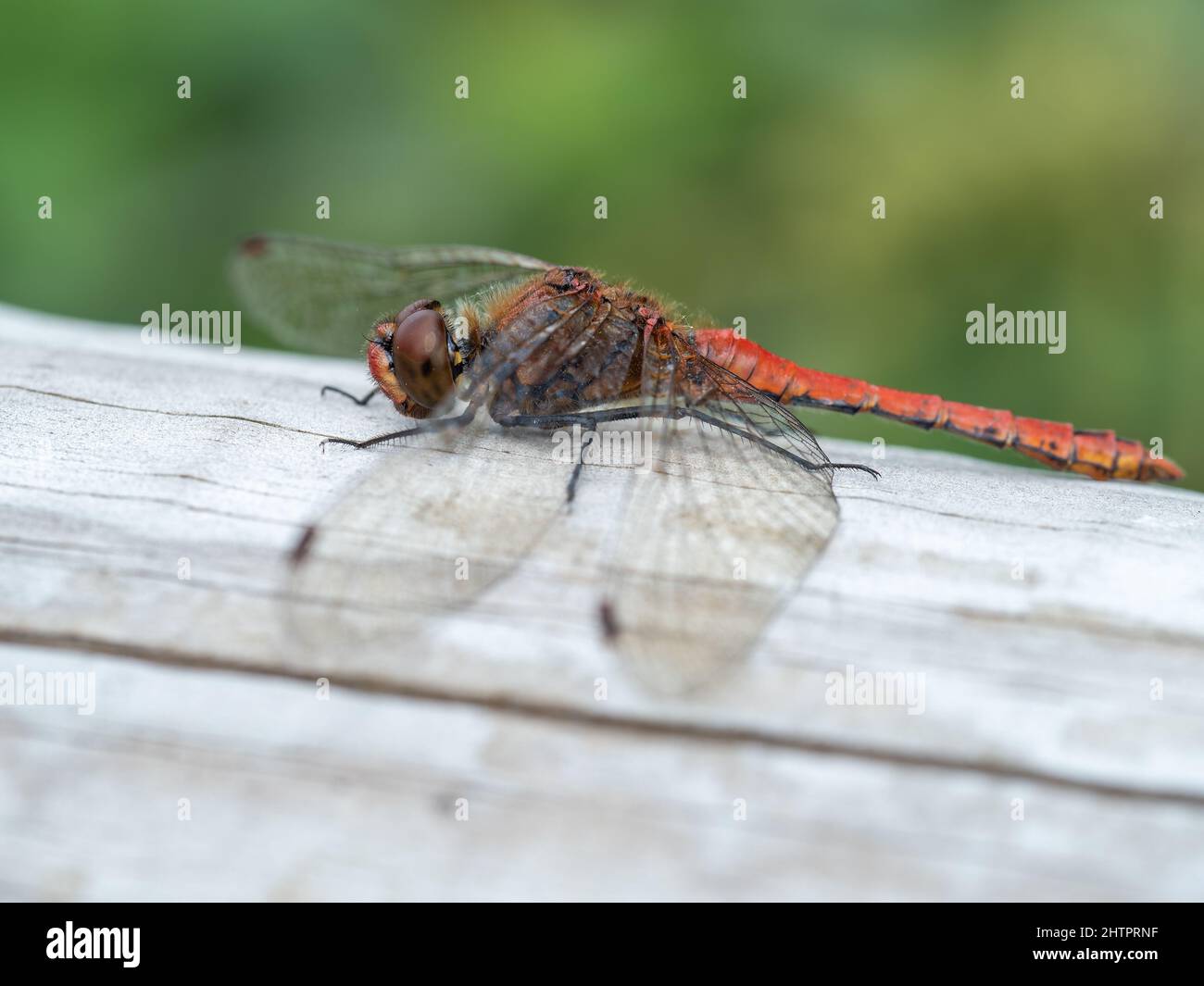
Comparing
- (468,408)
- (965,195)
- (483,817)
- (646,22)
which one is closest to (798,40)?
(646,22)

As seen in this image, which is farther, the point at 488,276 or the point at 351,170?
the point at 351,170

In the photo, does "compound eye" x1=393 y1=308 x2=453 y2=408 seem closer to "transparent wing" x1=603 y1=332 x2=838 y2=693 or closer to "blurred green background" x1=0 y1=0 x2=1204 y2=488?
"transparent wing" x1=603 y1=332 x2=838 y2=693

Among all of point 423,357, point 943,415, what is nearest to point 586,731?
point 423,357

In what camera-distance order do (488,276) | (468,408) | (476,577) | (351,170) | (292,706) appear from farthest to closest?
(351,170), (488,276), (468,408), (476,577), (292,706)

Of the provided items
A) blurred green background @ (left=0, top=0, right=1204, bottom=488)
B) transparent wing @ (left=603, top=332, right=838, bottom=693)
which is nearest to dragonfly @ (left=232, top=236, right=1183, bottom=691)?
transparent wing @ (left=603, top=332, right=838, bottom=693)

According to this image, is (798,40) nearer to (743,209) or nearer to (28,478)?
(743,209)
